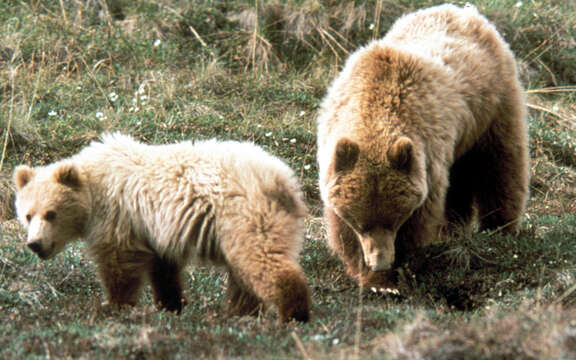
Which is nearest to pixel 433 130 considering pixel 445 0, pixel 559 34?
pixel 445 0

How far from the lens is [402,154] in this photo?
4.99 m

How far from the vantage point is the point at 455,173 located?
268 inches

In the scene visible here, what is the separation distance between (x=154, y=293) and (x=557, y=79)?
8379mm

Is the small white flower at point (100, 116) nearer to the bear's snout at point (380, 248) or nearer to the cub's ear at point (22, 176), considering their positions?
the cub's ear at point (22, 176)

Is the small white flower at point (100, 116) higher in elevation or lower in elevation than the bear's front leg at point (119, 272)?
lower

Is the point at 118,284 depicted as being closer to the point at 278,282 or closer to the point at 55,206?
the point at 55,206

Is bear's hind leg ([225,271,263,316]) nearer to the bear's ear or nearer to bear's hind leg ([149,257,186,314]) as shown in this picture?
bear's hind leg ([149,257,186,314])

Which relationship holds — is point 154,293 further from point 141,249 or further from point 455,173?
point 455,173

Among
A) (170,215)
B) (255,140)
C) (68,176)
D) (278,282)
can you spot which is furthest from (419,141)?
(255,140)

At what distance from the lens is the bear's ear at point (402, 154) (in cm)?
497

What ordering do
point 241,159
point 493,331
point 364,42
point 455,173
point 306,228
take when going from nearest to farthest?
point 493,331
point 241,159
point 455,173
point 306,228
point 364,42

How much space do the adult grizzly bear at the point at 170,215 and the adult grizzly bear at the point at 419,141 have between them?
0.55 metres

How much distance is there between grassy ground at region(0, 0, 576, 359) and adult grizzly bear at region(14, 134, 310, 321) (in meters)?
0.28

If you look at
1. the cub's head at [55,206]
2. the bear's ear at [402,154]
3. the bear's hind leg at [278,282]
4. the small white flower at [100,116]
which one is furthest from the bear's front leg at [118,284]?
the small white flower at [100,116]
